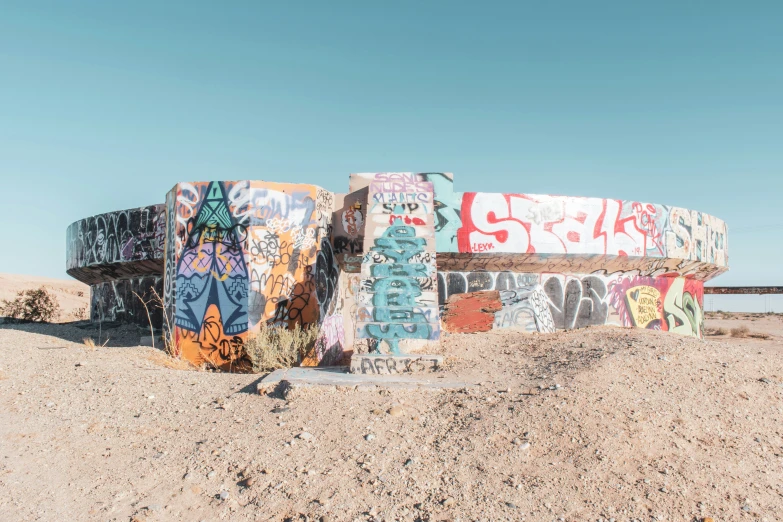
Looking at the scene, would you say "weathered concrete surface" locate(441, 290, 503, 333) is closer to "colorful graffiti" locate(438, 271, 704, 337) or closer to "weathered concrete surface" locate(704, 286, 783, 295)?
"colorful graffiti" locate(438, 271, 704, 337)

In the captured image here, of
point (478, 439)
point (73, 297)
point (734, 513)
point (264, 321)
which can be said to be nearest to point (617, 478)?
point (734, 513)

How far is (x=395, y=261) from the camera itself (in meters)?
7.83

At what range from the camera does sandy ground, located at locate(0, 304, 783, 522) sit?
3.75 metres

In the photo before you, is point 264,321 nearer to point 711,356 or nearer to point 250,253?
point 250,253

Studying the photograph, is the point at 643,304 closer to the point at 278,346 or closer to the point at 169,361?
the point at 278,346

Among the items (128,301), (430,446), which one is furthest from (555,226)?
(128,301)

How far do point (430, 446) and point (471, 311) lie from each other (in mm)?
5900

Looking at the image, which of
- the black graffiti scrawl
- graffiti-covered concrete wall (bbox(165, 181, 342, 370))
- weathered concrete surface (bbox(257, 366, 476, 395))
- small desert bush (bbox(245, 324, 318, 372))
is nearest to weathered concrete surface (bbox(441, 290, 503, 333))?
the black graffiti scrawl

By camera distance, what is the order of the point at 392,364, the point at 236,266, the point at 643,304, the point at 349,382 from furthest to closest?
the point at 643,304
the point at 236,266
the point at 392,364
the point at 349,382

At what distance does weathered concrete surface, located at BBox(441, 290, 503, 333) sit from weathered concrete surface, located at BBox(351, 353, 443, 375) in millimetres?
3336

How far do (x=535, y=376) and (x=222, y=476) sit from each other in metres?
3.26

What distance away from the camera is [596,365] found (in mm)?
5770

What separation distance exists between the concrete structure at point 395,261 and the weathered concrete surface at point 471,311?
0.08ft

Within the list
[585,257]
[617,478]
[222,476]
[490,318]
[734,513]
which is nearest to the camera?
[734,513]
